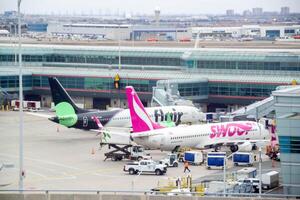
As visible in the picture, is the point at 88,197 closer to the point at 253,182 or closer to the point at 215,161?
the point at 253,182

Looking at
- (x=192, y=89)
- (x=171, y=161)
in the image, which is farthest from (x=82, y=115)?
(x=192, y=89)

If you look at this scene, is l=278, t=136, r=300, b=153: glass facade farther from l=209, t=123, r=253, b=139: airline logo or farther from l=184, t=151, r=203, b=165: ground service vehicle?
l=209, t=123, r=253, b=139: airline logo

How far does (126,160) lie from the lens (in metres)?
71.4

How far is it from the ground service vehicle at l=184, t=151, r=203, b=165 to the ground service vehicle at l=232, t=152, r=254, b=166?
2213 millimetres

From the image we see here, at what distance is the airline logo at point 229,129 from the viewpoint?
2921 inches

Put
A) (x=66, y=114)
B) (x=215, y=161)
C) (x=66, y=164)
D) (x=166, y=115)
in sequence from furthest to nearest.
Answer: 1. (x=166, y=115)
2. (x=66, y=114)
3. (x=66, y=164)
4. (x=215, y=161)

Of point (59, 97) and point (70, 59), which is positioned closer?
point (59, 97)

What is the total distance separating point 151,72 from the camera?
111 m

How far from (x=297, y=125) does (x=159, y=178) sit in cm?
1294

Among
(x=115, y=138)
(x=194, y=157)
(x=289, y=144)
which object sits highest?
(x=289, y=144)

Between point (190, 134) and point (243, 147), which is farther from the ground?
point (190, 134)

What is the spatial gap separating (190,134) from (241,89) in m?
32.2

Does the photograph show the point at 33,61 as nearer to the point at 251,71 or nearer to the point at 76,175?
the point at 251,71

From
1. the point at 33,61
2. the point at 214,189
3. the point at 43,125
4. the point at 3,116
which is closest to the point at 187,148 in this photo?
the point at 214,189
